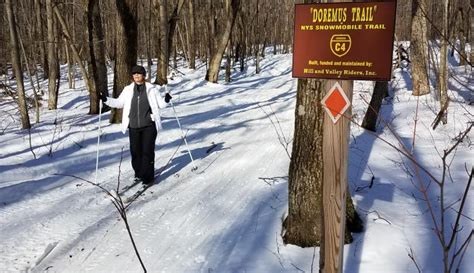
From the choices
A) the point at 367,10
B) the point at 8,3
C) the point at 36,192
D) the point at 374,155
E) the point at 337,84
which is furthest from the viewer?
the point at 8,3

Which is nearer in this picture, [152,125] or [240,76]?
[152,125]

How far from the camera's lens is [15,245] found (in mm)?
4953

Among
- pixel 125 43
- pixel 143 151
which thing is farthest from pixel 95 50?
pixel 143 151

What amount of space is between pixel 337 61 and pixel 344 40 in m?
0.14

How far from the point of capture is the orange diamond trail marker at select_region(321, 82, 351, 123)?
291 cm

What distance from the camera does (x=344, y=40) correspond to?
9.09 ft

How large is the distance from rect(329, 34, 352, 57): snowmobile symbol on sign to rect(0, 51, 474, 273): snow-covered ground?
1.80 ft

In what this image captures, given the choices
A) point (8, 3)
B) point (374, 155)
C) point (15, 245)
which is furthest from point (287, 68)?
point (15, 245)

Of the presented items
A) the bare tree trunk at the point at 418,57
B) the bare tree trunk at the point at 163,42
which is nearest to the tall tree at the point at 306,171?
the bare tree trunk at the point at 418,57

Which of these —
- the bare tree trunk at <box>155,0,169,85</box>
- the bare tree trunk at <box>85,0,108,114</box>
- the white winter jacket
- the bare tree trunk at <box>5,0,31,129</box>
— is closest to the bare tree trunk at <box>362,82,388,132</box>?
the white winter jacket

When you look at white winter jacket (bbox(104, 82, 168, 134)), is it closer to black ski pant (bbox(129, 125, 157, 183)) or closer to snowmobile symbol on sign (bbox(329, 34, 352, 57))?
black ski pant (bbox(129, 125, 157, 183))

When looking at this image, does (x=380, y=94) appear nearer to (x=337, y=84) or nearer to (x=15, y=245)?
(x=337, y=84)

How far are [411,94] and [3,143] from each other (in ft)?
38.8

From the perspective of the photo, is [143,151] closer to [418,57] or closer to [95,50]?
[95,50]
